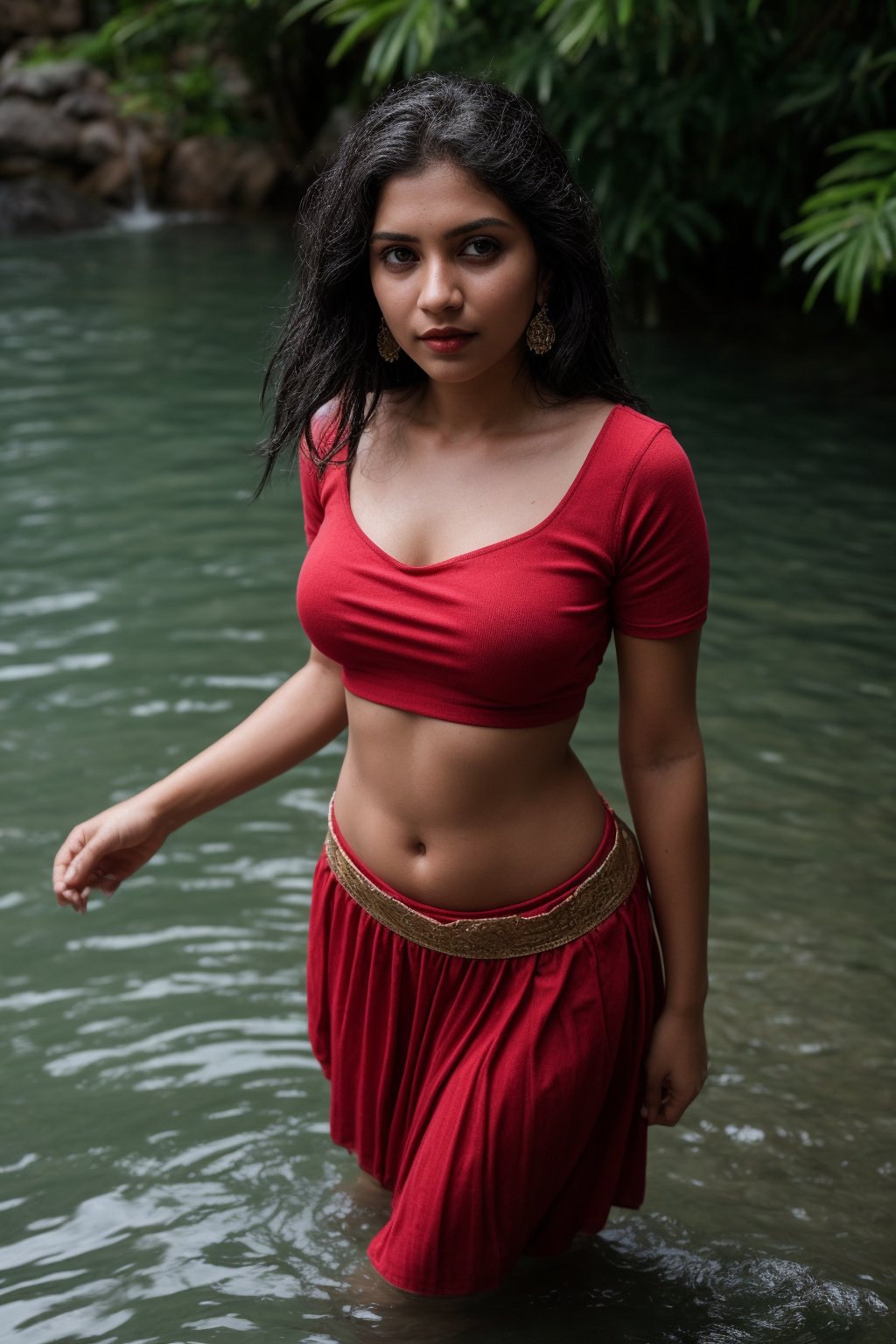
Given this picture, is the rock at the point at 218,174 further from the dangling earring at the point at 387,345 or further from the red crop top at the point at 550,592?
the red crop top at the point at 550,592

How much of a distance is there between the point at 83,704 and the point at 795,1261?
2865 mm

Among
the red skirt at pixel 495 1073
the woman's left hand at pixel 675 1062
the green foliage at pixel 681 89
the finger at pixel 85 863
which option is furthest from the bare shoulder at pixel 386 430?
the green foliage at pixel 681 89

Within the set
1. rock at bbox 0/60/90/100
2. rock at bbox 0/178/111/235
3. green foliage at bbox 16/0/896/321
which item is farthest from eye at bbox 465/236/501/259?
rock at bbox 0/60/90/100

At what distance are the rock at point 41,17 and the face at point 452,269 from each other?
17.5m

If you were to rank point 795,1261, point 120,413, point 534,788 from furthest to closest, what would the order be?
1. point 120,413
2. point 795,1261
3. point 534,788

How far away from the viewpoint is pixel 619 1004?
193 cm

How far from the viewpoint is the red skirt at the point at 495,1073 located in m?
1.88

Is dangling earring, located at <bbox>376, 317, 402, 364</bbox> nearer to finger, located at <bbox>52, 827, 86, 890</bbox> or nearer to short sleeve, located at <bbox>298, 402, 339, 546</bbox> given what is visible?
short sleeve, located at <bbox>298, 402, 339, 546</bbox>

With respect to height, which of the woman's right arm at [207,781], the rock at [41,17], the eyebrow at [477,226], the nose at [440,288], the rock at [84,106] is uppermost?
the rock at [41,17]

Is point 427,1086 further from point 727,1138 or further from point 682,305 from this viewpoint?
point 682,305

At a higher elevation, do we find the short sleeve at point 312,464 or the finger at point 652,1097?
the short sleeve at point 312,464

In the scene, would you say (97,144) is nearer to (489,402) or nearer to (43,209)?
(43,209)

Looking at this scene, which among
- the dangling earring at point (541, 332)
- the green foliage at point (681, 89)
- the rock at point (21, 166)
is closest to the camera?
the dangling earring at point (541, 332)

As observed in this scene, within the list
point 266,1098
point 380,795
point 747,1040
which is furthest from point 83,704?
point 380,795
